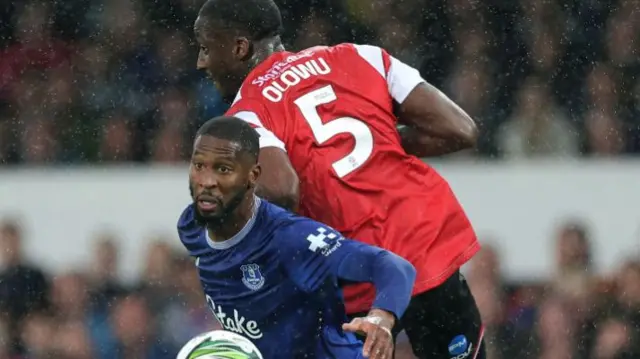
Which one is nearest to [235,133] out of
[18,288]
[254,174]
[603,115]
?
[254,174]

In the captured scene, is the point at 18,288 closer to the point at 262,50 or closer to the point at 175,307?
the point at 175,307

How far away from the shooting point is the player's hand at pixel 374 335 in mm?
5062

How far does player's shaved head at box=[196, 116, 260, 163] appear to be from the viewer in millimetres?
5457

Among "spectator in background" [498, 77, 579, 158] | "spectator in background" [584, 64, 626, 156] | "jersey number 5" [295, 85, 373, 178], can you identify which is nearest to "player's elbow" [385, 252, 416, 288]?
"jersey number 5" [295, 85, 373, 178]

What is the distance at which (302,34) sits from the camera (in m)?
11.4

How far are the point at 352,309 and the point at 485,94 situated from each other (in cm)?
513

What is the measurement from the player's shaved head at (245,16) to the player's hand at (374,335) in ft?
5.11

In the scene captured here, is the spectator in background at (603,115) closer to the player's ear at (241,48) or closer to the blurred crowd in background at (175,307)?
the blurred crowd in background at (175,307)

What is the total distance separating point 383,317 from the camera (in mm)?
5203

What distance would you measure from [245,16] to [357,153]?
708 mm

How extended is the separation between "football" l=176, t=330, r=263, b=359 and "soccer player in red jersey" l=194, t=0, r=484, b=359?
1123 millimetres

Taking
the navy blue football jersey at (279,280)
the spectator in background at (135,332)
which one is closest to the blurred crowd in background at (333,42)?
the spectator in background at (135,332)

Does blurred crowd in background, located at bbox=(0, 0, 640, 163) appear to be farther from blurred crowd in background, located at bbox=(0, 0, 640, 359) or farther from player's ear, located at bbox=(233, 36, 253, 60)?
player's ear, located at bbox=(233, 36, 253, 60)

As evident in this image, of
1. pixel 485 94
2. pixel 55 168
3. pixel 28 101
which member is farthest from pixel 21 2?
pixel 485 94
